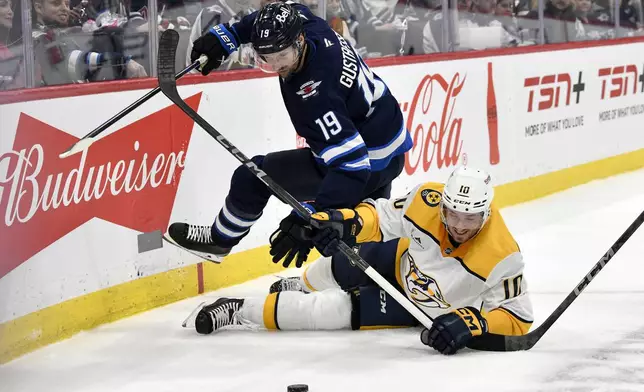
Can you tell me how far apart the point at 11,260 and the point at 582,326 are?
1976 millimetres

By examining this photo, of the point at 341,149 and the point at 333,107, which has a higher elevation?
the point at 333,107

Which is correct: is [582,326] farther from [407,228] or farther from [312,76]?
[312,76]

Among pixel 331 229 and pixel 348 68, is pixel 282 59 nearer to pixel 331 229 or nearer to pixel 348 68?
pixel 348 68

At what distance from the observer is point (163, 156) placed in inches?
178

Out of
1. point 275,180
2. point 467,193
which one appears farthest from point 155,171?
point 467,193

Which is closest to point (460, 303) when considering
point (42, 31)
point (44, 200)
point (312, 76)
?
point (312, 76)

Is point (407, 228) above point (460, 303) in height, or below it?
above

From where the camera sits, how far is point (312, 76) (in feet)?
12.5

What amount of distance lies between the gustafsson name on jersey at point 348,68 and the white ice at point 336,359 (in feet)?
2.86

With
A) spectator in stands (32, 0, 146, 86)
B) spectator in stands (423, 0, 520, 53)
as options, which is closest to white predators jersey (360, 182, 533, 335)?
spectator in stands (32, 0, 146, 86)

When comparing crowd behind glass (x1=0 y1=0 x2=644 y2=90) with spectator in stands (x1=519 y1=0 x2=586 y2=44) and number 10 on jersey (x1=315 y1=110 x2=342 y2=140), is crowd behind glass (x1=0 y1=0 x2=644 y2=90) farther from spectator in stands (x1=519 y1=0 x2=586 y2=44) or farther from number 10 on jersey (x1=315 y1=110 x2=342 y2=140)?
number 10 on jersey (x1=315 y1=110 x2=342 y2=140)

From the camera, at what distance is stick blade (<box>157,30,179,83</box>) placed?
390 cm

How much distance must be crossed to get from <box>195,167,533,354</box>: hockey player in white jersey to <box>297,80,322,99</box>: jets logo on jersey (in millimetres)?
403

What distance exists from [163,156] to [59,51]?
57 cm
